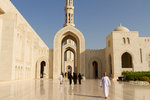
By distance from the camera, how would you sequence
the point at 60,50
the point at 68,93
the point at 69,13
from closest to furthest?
the point at 68,93 < the point at 60,50 < the point at 69,13

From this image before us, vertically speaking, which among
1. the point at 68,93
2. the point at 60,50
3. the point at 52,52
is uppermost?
the point at 60,50

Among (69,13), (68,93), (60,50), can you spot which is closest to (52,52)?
(60,50)

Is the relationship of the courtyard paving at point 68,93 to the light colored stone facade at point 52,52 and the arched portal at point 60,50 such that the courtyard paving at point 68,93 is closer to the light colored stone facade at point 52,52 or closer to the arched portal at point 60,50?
the light colored stone facade at point 52,52

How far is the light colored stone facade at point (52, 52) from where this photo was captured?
55.2ft

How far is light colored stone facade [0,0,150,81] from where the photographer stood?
16812 mm

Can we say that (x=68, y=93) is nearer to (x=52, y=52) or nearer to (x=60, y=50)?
(x=60, y=50)

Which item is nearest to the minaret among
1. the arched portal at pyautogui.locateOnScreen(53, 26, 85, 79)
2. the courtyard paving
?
the arched portal at pyautogui.locateOnScreen(53, 26, 85, 79)

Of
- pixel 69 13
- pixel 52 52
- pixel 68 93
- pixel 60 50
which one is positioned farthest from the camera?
pixel 69 13

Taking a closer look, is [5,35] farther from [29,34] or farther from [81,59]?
[81,59]

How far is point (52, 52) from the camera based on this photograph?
26.8 m

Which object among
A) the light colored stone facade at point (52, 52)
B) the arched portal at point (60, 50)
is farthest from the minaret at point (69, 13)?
the arched portal at point (60, 50)

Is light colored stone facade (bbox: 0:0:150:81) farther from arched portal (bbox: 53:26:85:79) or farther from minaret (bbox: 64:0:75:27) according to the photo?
minaret (bbox: 64:0:75:27)

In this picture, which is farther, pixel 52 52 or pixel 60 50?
pixel 52 52

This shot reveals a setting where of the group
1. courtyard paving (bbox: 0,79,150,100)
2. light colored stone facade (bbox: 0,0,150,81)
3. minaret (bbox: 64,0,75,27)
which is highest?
minaret (bbox: 64,0,75,27)
